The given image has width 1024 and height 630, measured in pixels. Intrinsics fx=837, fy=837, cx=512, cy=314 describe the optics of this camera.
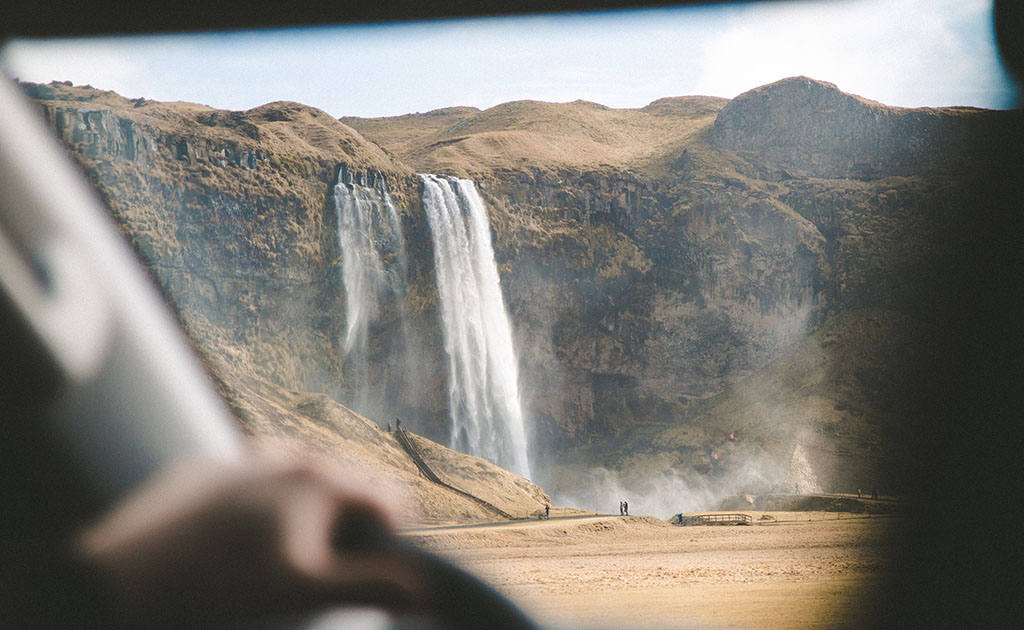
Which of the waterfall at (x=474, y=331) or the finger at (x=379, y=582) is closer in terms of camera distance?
the finger at (x=379, y=582)

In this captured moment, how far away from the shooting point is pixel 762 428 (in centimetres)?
5072

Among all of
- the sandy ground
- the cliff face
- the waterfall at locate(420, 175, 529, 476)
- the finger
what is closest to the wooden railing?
the sandy ground

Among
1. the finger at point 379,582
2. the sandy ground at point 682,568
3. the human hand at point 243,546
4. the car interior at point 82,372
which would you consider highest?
the car interior at point 82,372

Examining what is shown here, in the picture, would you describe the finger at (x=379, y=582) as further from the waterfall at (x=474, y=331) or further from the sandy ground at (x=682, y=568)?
the waterfall at (x=474, y=331)

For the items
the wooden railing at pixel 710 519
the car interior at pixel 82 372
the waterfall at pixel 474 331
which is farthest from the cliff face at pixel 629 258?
the car interior at pixel 82 372

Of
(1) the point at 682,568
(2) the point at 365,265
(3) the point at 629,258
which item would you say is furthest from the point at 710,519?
(3) the point at 629,258

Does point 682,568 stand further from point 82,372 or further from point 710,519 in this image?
point 710,519

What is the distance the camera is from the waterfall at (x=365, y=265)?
4778 centimetres

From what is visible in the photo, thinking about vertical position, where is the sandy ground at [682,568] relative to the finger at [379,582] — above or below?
below

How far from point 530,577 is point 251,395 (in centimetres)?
2200

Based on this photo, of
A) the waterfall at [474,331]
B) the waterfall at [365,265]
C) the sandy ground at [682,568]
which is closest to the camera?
the sandy ground at [682,568]

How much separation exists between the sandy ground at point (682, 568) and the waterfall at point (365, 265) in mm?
20874

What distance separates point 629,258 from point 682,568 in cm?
4320

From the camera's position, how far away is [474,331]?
167 ft
